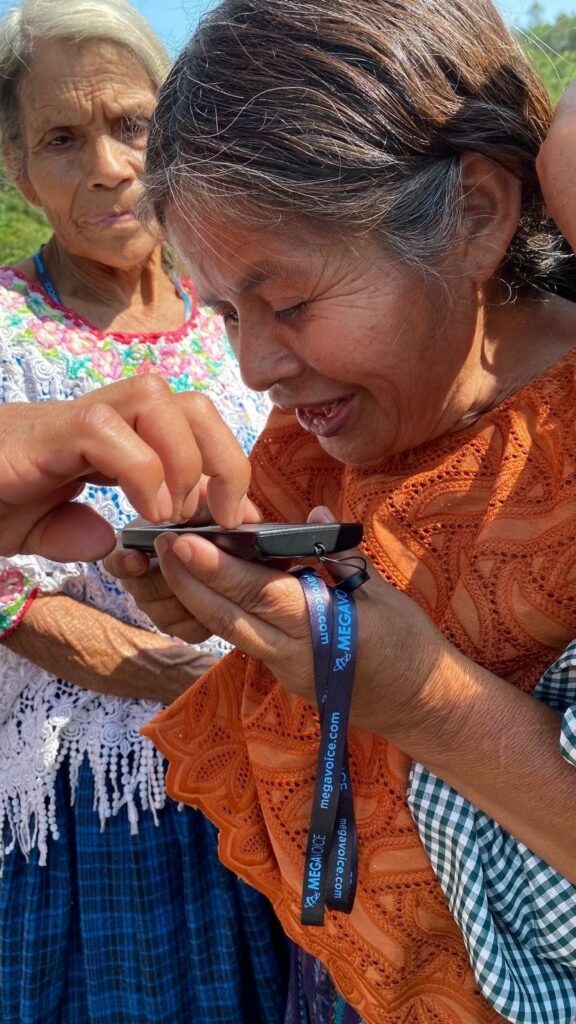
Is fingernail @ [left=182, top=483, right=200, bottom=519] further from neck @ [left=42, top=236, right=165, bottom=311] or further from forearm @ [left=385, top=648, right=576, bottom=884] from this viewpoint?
neck @ [left=42, top=236, right=165, bottom=311]

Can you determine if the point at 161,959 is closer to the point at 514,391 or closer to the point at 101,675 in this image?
the point at 101,675

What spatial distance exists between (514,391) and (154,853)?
1.24 metres

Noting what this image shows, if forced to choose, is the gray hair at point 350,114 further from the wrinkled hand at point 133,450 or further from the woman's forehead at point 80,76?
the woman's forehead at point 80,76

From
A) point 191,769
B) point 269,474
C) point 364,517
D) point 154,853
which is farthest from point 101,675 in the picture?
point 364,517

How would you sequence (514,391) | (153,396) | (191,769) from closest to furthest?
(153,396) → (514,391) → (191,769)

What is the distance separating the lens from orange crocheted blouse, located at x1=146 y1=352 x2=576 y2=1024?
1.23 meters

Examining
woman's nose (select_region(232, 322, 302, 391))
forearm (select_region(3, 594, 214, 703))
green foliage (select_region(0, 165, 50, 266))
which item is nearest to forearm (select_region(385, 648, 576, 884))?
woman's nose (select_region(232, 322, 302, 391))

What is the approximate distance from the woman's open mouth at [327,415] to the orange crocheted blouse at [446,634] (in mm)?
95

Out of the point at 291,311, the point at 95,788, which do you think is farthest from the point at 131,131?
the point at 95,788

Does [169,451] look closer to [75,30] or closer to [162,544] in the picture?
[162,544]

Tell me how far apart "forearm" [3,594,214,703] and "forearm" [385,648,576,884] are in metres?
0.91

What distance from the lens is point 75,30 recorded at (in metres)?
2.18

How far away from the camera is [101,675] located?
2.00 metres

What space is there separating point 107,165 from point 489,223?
1.18 meters
